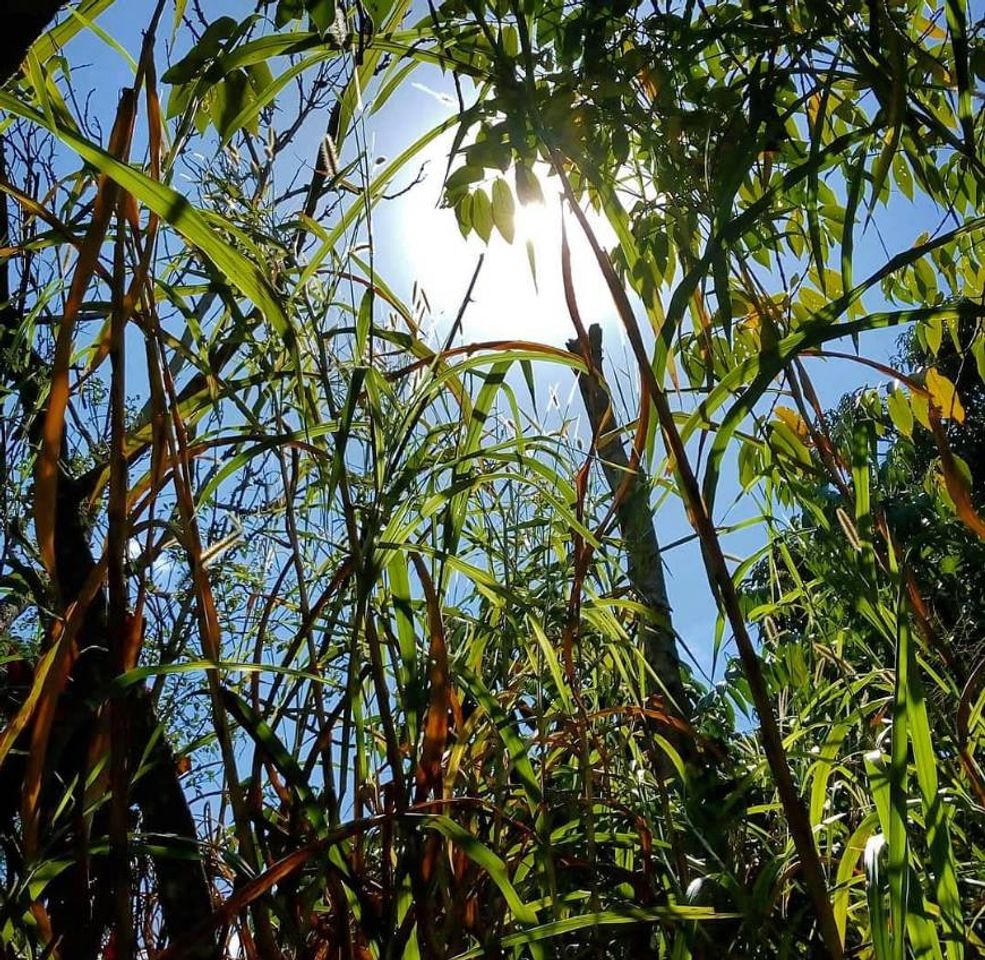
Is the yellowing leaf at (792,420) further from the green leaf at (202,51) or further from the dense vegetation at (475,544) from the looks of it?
the green leaf at (202,51)

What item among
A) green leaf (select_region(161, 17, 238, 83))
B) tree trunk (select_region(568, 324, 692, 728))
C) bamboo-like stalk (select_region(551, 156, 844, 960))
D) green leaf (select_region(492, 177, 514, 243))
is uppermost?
green leaf (select_region(492, 177, 514, 243))

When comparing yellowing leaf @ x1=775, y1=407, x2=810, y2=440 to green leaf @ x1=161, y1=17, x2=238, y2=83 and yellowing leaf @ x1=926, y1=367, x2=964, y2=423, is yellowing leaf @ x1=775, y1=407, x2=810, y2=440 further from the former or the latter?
green leaf @ x1=161, y1=17, x2=238, y2=83

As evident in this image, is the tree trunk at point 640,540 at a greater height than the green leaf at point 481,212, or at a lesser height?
lesser

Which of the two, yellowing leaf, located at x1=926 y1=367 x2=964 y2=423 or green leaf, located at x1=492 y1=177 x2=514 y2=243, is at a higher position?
green leaf, located at x1=492 y1=177 x2=514 y2=243

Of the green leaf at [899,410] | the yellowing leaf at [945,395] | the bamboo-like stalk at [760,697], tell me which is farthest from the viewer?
the green leaf at [899,410]

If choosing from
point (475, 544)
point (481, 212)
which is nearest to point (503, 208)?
point (481, 212)

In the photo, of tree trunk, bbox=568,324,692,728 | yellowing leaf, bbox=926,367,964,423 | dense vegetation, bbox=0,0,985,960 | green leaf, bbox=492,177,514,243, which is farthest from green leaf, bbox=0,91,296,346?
yellowing leaf, bbox=926,367,964,423

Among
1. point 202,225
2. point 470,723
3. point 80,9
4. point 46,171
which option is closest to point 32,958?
point 470,723

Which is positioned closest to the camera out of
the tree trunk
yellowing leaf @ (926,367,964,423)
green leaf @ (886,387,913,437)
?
the tree trunk

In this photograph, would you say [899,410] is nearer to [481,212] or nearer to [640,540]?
[640,540]

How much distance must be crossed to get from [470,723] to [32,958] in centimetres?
31

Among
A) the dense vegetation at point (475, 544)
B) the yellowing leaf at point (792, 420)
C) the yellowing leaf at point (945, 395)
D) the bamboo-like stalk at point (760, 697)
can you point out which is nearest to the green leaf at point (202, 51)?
the dense vegetation at point (475, 544)

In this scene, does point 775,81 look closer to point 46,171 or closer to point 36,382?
point 36,382

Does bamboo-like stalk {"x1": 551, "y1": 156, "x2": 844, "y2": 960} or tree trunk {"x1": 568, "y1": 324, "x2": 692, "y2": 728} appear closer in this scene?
bamboo-like stalk {"x1": 551, "y1": 156, "x2": 844, "y2": 960}
